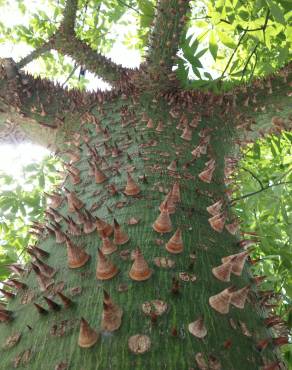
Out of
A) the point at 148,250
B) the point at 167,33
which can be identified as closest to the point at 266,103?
the point at 167,33

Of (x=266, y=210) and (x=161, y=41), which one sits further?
(x=266, y=210)

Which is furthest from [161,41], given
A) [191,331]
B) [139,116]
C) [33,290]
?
[191,331]

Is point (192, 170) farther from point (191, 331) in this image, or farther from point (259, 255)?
point (259, 255)

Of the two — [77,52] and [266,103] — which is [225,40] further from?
[77,52]

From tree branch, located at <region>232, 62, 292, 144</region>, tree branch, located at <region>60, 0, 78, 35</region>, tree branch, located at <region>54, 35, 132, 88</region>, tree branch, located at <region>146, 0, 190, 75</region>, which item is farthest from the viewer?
tree branch, located at <region>60, 0, 78, 35</region>

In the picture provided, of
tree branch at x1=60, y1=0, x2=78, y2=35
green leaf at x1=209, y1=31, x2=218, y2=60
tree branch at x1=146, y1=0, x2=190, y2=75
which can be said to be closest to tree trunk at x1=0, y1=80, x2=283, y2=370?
green leaf at x1=209, y1=31, x2=218, y2=60

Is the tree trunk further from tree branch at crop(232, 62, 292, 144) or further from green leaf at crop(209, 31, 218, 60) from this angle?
tree branch at crop(232, 62, 292, 144)

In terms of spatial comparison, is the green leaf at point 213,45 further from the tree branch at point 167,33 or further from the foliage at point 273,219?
the foliage at point 273,219
